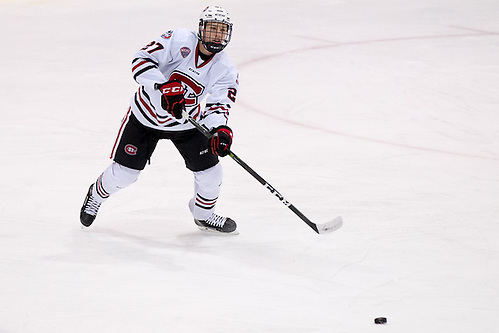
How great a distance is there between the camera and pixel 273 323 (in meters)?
2.36

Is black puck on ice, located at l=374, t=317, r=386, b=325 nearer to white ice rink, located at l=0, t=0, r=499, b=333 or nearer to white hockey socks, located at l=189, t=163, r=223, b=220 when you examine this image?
Result: white ice rink, located at l=0, t=0, r=499, b=333

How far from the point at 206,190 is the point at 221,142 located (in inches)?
12.5

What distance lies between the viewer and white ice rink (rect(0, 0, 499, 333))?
247cm

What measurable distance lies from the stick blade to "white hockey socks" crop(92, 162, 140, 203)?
29.7 inches

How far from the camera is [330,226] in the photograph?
3.00 metres

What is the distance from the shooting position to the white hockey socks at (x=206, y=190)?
3.02m

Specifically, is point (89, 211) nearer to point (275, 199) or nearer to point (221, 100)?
point (221, 100)

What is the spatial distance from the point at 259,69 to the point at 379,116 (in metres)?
1.32

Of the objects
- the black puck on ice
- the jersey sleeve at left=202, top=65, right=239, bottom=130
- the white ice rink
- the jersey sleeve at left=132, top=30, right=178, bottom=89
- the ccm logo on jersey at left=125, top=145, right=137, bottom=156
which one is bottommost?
the white ice rink

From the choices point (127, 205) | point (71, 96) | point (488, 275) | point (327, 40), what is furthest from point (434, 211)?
point (327, 40)

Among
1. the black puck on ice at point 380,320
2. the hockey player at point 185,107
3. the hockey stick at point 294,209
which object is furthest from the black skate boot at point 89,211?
the black puck on ice at point 380,320

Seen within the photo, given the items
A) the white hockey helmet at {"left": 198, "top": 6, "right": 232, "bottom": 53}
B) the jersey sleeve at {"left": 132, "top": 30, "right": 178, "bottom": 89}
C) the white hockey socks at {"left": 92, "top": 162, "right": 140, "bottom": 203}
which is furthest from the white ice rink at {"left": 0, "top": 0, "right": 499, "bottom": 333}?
the white hockey helmet at {"left": 198, "top": 6, "right": 232, "bottom": 53}

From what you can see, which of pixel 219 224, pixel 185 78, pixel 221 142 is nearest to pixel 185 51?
pixel 185 78

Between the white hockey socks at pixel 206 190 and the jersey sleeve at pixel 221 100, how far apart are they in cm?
20
